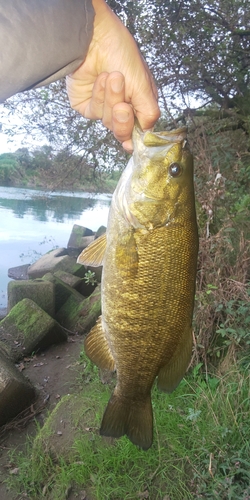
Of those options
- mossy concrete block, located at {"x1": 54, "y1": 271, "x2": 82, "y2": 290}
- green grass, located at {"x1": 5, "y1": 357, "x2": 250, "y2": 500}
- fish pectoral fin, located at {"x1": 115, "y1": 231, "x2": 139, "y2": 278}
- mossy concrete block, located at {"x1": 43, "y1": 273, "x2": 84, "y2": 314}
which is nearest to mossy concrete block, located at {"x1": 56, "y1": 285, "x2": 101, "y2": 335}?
mossy concrete block, located at {"x1": 43, "y1": 273, "x2": 84, "y2": 314}

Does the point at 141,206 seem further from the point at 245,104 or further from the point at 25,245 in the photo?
the point at 25,245

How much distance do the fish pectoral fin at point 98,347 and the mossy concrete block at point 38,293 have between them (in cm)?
532

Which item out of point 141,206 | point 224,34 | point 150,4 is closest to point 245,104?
point 224,34

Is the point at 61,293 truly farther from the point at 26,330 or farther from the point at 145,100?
the point at 145,100

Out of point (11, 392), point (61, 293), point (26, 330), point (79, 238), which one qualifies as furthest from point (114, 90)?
point (79, 238)

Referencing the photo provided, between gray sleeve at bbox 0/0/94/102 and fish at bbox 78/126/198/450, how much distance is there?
525 millimetres

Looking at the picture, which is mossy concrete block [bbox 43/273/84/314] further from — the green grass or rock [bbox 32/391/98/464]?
the green grass

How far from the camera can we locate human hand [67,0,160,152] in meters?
1.42

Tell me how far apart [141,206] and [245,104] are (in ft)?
15.8

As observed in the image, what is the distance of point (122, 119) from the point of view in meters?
1.51

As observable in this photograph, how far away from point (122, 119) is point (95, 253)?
634 millimetres

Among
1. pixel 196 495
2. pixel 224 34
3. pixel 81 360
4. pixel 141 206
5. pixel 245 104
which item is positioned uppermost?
pixel 224 34

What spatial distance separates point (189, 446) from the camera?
123 inches

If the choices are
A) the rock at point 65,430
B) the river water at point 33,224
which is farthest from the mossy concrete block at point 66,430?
the river water at point 33,224
